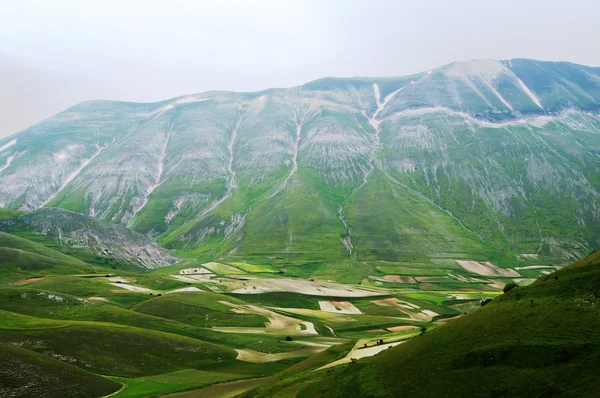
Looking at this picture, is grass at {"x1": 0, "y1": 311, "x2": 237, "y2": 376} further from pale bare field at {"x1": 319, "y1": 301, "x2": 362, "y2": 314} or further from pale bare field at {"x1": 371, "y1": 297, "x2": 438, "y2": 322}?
pale bare field at {"x1": 371, "y1": 297, "x2": 438, "y2": 322}

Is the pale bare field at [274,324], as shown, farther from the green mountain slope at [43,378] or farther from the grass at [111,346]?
the green mountain slope at [43,378]

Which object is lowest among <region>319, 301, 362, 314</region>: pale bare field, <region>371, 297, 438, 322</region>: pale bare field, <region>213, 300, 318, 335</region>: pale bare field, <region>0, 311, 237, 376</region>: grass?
<region>371, 297, 438, 322</region>: pale bare field

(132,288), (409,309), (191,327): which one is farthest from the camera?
(132,288)

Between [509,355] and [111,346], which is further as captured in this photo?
[111,346]

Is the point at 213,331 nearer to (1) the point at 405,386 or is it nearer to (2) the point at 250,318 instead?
(2) the point at 250,318

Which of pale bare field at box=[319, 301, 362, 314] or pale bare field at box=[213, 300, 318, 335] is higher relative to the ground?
pale bare field at box=[213, 300, 318, 335]

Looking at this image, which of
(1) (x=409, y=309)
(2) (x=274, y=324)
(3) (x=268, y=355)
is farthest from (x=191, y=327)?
(1) (x=409, y=309)

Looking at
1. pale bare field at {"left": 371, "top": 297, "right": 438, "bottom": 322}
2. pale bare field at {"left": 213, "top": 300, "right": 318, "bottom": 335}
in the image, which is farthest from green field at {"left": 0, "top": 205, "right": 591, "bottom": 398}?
pale bare field at {"left": 371, "top": 297, "right": 438, "bottom": 322}

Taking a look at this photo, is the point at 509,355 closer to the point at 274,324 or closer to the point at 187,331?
the point at 187,331

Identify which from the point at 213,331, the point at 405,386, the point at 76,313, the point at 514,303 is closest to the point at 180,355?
the point at 213,331
